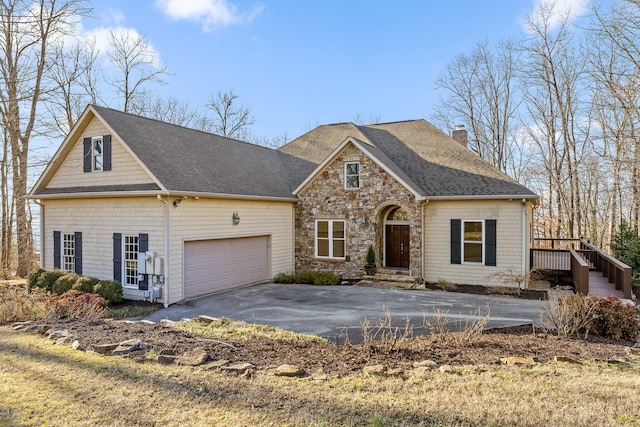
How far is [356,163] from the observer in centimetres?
1575

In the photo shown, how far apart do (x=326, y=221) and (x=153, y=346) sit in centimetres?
1035

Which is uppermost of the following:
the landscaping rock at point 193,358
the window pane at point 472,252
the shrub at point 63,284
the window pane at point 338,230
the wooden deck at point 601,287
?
the window pane at point 338,230

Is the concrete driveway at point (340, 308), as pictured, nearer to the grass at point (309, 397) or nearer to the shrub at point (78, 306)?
the shrub at point (78, 306)

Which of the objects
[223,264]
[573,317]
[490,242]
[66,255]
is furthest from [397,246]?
[66,255]

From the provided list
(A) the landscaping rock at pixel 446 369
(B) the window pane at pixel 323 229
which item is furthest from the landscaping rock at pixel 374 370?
(B) the window pane at pixel 323 229

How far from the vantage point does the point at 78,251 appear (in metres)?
13.5

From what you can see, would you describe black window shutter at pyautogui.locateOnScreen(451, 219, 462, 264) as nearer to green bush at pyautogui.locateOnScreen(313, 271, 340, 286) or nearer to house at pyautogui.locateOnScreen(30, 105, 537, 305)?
house at pyautogui.locateOnScreen(30, 105, 537, 305)

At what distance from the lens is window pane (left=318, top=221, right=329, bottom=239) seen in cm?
1645

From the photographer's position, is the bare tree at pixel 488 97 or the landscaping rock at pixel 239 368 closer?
the landscaping rock at pixel 239 368

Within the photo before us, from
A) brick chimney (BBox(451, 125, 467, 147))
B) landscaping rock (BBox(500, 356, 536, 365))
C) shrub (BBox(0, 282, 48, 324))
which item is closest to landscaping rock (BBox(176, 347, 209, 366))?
landscaping rock (BBox(500, 356, 536, 365))

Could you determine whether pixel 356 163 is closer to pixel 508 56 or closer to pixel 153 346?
pixel 153 346

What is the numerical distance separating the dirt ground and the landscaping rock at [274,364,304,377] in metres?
0.21

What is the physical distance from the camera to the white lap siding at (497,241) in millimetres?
13656

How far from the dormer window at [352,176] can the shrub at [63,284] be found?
9.93 metres
